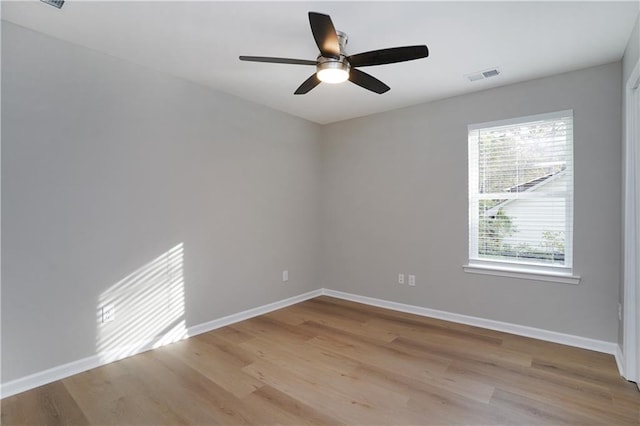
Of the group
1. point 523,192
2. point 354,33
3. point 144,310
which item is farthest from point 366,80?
point 144,310

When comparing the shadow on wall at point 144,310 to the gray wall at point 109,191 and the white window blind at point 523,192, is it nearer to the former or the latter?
the gray wall at point 109,191

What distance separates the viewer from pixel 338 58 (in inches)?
Answer: 83.4

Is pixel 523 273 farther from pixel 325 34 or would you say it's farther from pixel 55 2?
pixel 55 2

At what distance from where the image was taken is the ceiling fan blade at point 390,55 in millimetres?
1905

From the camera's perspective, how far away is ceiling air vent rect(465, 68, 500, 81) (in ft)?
9.62

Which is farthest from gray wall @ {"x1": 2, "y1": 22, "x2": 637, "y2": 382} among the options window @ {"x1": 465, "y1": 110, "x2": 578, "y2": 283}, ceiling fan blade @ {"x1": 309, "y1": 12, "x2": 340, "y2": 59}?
ceiling fan blade @ {"x1": 309, "y1": 12, "x2": 340, "y2": 59}

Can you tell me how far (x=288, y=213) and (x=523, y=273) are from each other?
2.74m

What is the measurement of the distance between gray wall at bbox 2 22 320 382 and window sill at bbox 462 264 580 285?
7.75ft

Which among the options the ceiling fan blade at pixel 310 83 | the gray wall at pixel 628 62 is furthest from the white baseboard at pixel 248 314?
the gray wall at pixel 628 62

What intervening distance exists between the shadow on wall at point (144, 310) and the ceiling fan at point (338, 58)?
6.65ft

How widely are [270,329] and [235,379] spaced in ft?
3.33

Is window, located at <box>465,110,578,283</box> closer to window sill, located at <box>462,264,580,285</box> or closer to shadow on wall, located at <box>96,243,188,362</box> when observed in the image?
window sill, located at <box>462,264,580,285</box>

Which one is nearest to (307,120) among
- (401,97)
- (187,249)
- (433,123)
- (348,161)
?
(348,161)

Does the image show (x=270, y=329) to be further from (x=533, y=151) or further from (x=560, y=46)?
(x=560, y=46)
